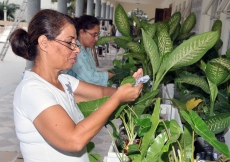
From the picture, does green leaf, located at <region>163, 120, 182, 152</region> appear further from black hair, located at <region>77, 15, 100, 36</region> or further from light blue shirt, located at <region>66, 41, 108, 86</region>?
black hair, located at <region>77, 15, 100, 36</region>

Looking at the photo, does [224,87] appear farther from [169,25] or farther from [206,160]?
[169,25]

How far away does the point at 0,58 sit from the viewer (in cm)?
1022

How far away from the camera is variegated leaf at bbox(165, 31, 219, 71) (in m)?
1.35

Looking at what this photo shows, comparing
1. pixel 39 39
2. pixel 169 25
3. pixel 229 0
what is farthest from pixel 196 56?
pixel 229 0

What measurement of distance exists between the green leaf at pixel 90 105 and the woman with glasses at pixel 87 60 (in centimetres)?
90

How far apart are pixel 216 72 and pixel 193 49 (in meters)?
0.26

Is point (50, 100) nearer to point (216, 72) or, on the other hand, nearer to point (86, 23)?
point (216, 72)

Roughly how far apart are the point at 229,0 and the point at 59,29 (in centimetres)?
290

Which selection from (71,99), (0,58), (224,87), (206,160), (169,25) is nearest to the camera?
(71,99)

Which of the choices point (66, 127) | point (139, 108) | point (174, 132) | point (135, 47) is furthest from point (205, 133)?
point (135, 47)

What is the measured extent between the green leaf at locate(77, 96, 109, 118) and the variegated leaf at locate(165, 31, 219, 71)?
0.35m

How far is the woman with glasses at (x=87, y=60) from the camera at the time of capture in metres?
2.48

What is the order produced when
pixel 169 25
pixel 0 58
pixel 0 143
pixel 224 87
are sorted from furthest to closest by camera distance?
pixel 0 58 < pixel 0 143 < pixel 169 25 < pixel 224 87

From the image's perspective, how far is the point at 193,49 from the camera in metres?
1.40
